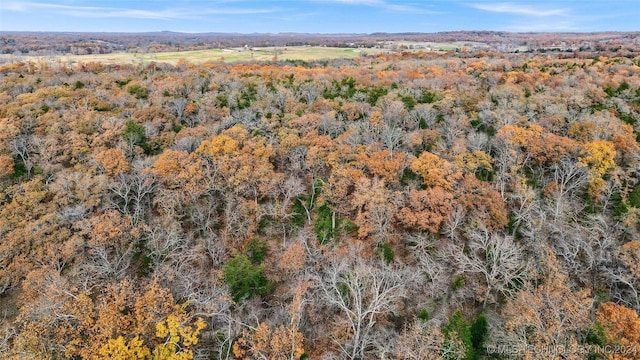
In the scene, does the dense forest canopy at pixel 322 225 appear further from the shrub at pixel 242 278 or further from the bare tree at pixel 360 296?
the bare tree at pixel 360 296

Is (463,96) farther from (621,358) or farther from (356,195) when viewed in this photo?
(621,358)

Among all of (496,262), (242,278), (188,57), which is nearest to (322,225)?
(242,278)

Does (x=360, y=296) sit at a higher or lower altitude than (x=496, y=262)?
lower

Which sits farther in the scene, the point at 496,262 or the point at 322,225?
the point at 322,225

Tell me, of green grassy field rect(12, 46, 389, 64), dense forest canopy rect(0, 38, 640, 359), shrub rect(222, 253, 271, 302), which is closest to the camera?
dense forest canopy rect(0, 38, 640, 359)

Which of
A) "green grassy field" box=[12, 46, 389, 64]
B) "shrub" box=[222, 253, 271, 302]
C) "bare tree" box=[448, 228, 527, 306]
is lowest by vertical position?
"shrub" box=[222, 253, 271, 302]

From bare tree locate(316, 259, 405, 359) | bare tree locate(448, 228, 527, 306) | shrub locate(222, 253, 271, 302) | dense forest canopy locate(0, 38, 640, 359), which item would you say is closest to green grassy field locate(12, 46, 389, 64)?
dense forest canopy locate(0, 38, 640, 359)

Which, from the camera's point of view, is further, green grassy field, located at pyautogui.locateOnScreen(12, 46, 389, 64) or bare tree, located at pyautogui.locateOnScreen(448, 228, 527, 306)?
green grassy field, located at pyautogui.locateOnScreen(12, 46, 389, 64)

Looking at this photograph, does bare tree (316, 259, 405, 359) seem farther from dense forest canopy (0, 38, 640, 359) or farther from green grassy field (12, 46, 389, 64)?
green grassy field (12, 46, 389, 64)

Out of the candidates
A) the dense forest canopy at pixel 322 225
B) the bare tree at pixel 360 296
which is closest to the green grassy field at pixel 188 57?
the dense forest canopy at pixel 322 225

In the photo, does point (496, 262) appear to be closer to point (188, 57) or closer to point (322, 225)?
point (322, 225)
